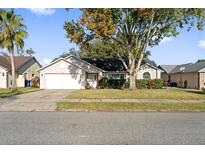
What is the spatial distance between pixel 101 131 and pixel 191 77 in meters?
32.5

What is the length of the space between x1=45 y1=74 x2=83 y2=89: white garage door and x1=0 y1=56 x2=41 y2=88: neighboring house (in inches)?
259

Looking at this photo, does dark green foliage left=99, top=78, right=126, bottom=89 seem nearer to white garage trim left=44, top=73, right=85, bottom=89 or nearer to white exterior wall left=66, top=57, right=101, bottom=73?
white exterior wall left=66, top=57, right=101, bottom=73

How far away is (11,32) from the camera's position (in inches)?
936

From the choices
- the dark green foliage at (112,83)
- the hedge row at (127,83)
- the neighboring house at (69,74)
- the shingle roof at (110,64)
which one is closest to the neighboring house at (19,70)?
the neighboring house at (69,74)

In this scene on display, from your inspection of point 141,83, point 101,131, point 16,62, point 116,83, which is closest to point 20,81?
point 16,62

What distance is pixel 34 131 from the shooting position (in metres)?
6.74

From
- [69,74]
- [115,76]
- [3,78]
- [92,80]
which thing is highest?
[69,74]

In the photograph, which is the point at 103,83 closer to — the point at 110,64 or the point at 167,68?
the point at 110,64

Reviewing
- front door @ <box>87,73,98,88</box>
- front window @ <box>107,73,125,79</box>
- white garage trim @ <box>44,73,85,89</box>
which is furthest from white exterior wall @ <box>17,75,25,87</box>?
front window @ <box>107,73,125,79</box>

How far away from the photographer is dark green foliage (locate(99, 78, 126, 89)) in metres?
30.7

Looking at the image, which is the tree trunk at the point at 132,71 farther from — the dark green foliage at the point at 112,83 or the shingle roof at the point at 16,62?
the shingle roof at the point at 16,62
